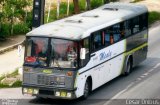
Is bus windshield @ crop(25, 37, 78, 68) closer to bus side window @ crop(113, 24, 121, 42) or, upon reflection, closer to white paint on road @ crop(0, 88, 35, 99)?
white paint on road @ crop(0, 88, 35, 99)

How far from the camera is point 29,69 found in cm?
2280

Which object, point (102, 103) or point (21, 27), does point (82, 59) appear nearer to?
point (102, 103)

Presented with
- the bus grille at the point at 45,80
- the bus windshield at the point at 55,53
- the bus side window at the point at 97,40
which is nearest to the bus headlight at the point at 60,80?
the bus grille at the point at 45,80

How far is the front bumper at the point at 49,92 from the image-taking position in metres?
22.4

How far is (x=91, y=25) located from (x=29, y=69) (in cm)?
315

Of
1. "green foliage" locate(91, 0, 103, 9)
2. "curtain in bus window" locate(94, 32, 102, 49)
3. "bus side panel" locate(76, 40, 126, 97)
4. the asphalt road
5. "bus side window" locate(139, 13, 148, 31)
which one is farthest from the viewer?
"green foliage" locate(91, 0, 103, 9)

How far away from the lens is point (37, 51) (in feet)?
75.0

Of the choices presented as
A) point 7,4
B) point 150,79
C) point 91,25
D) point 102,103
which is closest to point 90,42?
point 91,25

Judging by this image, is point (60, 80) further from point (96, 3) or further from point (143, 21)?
point (96, 3)

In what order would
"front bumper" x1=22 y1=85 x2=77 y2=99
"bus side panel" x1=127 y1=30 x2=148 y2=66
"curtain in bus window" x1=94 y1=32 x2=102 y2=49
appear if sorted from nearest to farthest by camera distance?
"front bumper" x1=22 y1=85 x2=77 y2=99 → "curtain in bus window" x1=94 y1=32 x2=102 y2=49 → "bus side panel" x1=127 y1=30 x2=148 y2=66

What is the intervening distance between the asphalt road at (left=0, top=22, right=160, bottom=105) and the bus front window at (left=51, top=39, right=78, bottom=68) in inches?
64.1

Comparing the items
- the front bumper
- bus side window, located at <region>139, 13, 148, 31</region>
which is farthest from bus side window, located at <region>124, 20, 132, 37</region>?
the front bumper

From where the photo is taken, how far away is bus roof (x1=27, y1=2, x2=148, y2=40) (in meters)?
22.8

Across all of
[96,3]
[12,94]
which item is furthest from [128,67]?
[96,3]
